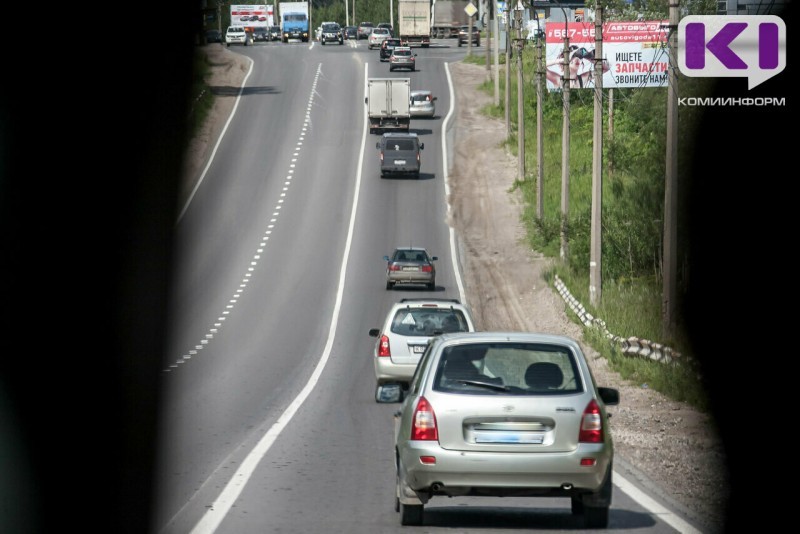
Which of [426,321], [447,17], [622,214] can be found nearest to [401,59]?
[447,17]

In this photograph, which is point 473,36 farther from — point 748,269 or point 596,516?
point 596,516

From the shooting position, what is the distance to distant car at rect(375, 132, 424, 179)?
228ft

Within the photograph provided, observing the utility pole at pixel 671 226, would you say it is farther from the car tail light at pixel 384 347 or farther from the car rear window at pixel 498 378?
the car rear window at pixel 498 378

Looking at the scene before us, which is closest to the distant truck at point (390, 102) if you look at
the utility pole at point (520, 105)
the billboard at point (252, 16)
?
the utility pole at point (520, 105)

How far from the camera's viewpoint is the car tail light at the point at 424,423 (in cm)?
1130

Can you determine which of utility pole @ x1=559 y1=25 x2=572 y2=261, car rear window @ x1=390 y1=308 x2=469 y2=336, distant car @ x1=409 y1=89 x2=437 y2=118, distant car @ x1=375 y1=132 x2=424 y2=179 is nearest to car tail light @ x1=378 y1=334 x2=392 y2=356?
car rear window @ x1=390 y1=308 x2=469 y2=336

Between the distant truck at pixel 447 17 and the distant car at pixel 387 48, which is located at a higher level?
the distant truck at pixel 447 17

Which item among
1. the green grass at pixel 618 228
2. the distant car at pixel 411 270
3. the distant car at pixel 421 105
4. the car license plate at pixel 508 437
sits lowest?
the distant car at pixel 411 270

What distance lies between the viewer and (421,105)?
84.3m

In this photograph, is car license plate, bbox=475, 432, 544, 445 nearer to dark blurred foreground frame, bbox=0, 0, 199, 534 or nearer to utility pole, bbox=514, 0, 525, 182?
dark blurred foreground frame, bbox=0, 0, 199, 534

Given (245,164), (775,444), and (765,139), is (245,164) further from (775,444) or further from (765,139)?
(775,444)

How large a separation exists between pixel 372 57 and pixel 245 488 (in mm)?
98957

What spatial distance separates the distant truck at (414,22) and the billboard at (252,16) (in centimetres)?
2239

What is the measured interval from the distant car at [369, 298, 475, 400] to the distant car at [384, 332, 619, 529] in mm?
13618
